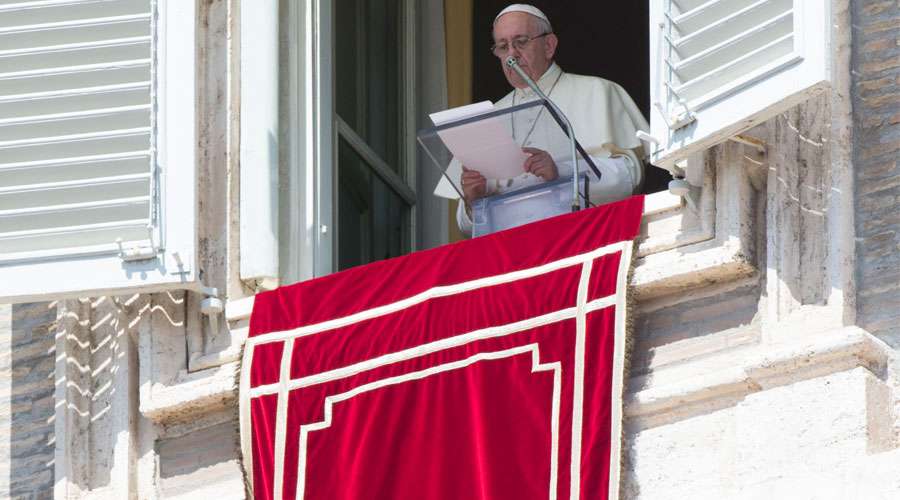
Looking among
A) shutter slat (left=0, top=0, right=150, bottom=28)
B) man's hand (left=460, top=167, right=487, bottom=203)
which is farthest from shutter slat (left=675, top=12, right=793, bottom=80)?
shutter slat (left=0, top=0, right=150, bottom=28)

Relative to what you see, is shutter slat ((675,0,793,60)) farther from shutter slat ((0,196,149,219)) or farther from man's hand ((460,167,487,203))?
shutter slat ((0,196,149,219))

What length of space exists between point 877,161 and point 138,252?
184cm

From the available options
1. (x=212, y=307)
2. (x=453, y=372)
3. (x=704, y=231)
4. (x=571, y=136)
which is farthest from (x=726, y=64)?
(x=212, y=307)

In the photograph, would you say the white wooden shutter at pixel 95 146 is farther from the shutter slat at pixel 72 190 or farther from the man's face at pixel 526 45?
the man's face at pixel 526 45

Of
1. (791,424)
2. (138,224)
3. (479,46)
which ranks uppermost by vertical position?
(479,46)

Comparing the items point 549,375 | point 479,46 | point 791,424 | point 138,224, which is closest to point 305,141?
point 138,224

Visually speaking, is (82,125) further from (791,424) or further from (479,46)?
(479,46)

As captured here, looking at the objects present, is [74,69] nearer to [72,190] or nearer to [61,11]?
[61,11]

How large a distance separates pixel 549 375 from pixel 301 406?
689mm

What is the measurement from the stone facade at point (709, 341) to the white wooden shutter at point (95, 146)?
7.9 inches

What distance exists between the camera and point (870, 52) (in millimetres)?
7316

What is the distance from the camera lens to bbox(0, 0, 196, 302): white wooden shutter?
7.70 meters

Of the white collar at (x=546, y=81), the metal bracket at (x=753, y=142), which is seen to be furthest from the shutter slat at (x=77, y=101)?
the metal bracket at (x=753, y=142)

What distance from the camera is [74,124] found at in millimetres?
7887
